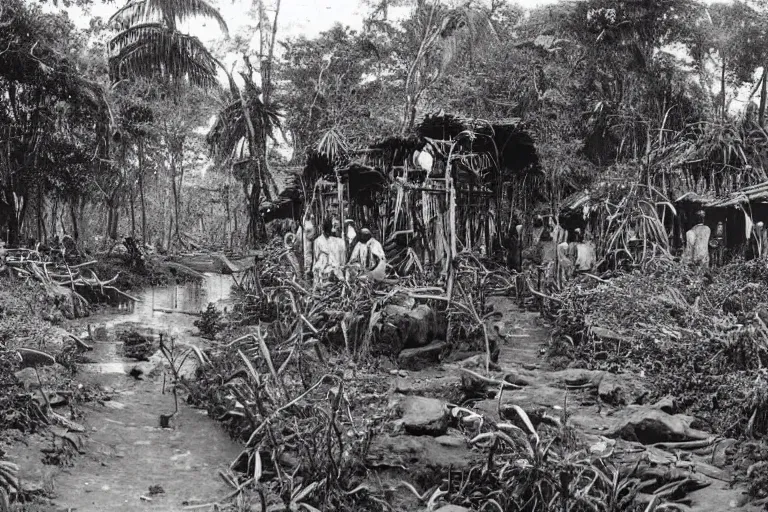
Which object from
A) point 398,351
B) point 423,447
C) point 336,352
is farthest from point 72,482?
point 398,351

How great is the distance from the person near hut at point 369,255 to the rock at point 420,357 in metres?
1.36

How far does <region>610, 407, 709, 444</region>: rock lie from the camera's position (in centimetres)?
609

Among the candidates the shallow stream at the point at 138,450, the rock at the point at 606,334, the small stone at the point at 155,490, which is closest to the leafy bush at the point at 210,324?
the shallow stream at the point at 138,450

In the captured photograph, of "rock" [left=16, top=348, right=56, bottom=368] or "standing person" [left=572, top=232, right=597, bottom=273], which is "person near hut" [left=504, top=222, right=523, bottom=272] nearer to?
"standing person" [left=572, top=232, right=597, bottom=273]

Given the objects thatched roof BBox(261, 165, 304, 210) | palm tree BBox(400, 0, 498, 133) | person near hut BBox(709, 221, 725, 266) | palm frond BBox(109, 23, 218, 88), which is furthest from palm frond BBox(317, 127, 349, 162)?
person near hut BBox(709, 221, 725, 266)

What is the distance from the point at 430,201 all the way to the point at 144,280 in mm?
9757

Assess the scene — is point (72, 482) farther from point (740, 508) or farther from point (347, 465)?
point (740, 508)

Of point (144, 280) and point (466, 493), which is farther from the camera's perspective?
point (144, 280)

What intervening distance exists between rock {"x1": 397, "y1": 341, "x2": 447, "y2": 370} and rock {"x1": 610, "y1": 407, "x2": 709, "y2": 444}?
3.41m

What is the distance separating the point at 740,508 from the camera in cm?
466

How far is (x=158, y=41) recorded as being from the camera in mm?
14883

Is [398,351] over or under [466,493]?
over

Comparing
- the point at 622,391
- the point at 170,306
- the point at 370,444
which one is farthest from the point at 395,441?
the point at 170,306

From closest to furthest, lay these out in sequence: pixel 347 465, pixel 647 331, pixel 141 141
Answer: pixel 347 465 → pixel 647 331 → pixel 141 141
